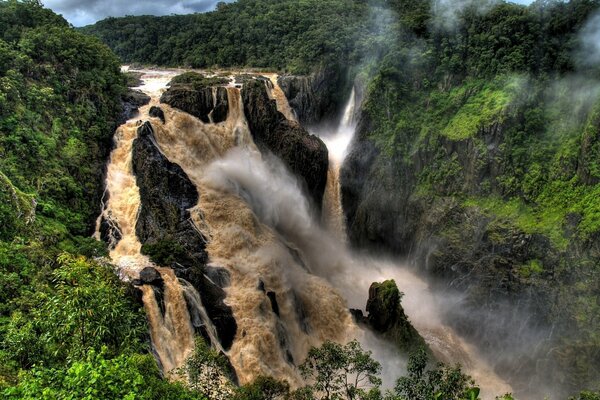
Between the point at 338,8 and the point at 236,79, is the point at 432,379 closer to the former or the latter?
the point at 236,79

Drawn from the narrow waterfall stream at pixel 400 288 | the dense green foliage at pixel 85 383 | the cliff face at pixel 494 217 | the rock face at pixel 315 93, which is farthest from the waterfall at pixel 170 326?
the rock face at pixel 315 93

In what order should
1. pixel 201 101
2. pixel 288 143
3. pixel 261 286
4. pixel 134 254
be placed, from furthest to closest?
pixel 288 143 < pixel 201 101 < pixel 261 286 < pixel 134 254

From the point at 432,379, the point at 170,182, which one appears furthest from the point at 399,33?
the point at 432,379

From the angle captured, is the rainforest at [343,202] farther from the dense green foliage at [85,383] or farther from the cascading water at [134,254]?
the dense green foliage at [85,383]

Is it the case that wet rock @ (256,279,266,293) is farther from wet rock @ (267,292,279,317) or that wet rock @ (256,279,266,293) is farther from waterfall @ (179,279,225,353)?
waterfall @ (179,279,225,353)

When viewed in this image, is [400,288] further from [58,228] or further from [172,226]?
[58,228]

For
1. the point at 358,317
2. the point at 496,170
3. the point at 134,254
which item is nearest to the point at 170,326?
the point at 134,254
